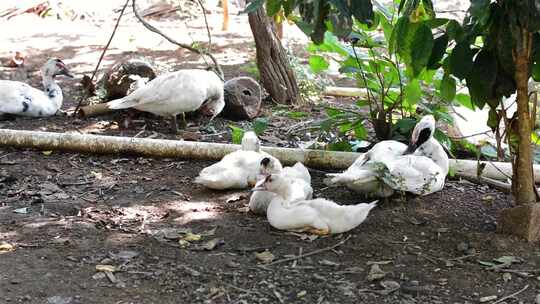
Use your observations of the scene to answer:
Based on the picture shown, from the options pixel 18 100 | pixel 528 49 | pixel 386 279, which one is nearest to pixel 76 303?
pixel 386 279

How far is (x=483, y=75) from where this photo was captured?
3.72 m

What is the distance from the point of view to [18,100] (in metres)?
6.93

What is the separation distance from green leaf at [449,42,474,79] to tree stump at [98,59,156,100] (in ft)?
14.2

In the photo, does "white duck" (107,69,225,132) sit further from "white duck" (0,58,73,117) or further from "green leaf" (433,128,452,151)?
"green leaf" (433,128,452,151)

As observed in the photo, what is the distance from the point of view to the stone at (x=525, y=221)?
390 cm

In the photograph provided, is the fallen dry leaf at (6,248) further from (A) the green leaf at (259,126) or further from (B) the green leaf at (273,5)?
(A) the green leaf at (259,126)

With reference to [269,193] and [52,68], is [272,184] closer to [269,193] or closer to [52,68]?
[269,193]

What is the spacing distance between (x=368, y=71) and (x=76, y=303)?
2.96 meters

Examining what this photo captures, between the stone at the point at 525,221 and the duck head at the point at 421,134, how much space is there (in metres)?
0.90

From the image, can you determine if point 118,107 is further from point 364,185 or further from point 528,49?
point 528,49

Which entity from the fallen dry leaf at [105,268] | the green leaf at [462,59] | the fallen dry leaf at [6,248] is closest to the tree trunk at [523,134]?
the green leaf at [462,59]

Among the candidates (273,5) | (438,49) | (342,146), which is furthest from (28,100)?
(438,49)

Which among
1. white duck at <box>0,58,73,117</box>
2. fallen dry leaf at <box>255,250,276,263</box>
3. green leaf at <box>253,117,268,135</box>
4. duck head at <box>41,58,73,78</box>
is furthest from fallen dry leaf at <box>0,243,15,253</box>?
duck head at <box>41,58,73,78</box>

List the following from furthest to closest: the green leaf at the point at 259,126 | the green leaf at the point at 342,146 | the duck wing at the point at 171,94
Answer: the duck wing at the point at 171,94, the green leaf at the point at 342,146, the green leaf at the point at 259,126
